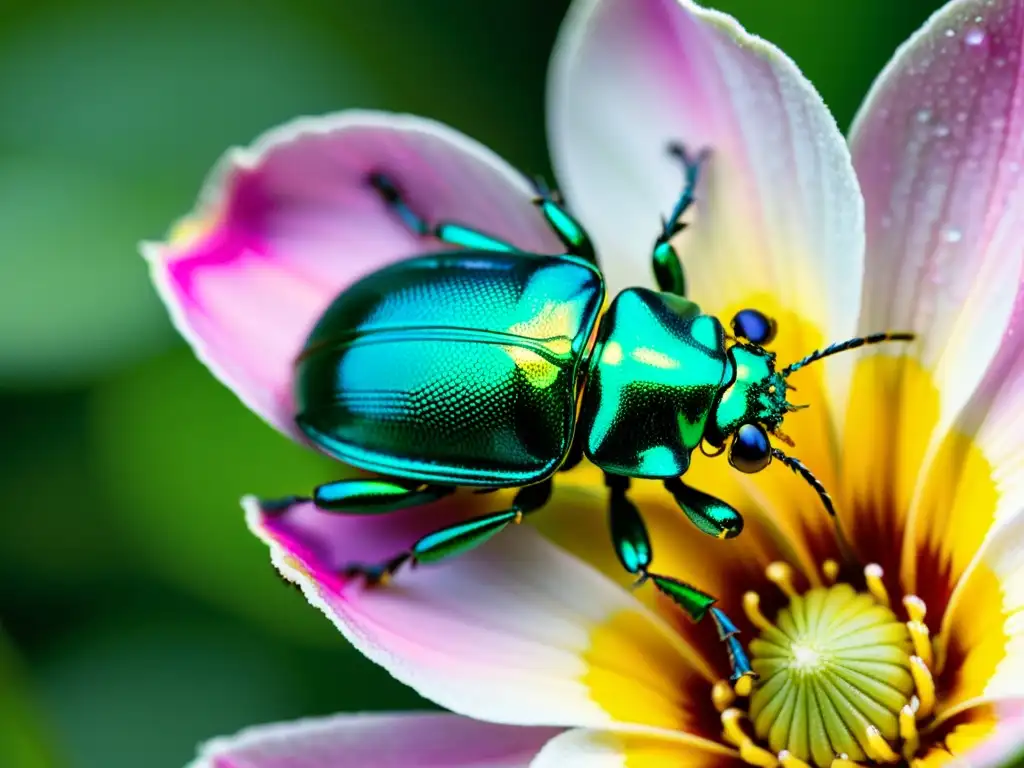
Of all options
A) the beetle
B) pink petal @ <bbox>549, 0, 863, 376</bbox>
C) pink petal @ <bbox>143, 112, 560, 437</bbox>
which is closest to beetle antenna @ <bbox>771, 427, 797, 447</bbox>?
the beetle

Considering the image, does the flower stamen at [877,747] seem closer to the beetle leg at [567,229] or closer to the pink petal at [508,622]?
the pink petal at [508,622]

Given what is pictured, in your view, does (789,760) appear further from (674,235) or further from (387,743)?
(674,235)

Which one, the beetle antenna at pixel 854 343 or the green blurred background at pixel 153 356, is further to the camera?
the green blurred background at pixel 153 356

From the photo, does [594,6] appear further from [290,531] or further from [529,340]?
[290,531]

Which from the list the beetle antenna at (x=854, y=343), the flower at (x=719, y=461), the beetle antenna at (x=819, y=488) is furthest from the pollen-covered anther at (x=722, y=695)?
the beetle antenna at (x=854, y=343)

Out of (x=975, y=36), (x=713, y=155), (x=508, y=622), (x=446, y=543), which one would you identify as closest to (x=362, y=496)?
(x=446, y=543)
